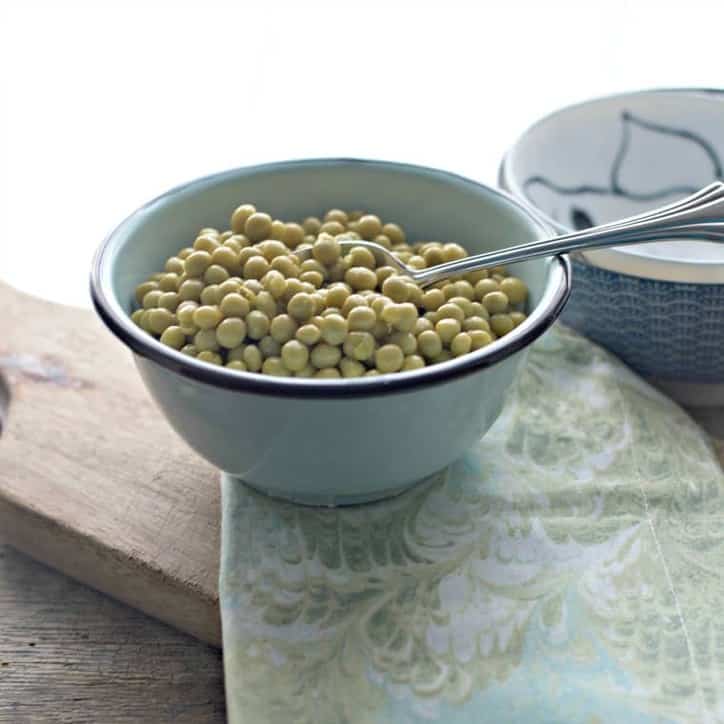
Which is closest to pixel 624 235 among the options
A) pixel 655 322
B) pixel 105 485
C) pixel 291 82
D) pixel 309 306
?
pixel 655 322

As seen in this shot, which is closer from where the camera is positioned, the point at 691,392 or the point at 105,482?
the point at 105,482

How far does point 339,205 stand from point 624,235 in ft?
0.89

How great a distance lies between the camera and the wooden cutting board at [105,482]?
2.62 ft

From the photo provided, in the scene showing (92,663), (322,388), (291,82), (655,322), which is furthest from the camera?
(291,82)

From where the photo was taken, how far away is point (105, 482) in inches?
34.1

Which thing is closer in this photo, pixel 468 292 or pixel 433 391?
pixel 433 391

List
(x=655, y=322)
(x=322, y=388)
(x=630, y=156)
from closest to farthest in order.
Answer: (x=322, y=388) → (x=655, y=322) → (x=630, y=156)

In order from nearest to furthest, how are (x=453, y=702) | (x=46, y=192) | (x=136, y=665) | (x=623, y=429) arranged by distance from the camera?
(x=453, y=702)
(x=136, y=665)
(x=623, y=429)
(x=46, y=192)

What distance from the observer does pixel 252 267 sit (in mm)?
801

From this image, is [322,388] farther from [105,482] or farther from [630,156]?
[630,156]

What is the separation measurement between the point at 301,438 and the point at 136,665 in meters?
0.24

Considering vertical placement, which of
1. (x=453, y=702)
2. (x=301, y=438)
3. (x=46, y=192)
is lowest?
(x=46, y=192)

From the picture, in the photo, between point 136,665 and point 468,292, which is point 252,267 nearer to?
point 468,292

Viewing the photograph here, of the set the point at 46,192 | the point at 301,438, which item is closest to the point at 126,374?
the point at 301,438
